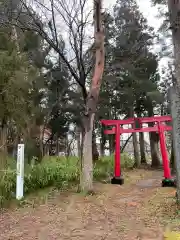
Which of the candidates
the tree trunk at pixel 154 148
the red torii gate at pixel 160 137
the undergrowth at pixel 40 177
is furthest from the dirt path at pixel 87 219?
the tree trunk at pixel 154 148

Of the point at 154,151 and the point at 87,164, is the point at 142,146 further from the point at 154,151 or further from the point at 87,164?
the point at 87,164

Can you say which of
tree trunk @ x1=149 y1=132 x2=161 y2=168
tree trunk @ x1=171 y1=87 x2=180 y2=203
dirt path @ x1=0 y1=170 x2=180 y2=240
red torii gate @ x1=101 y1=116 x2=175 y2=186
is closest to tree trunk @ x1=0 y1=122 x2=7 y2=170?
dirt path @ x1=0 y1=170 x2=180 y2=240

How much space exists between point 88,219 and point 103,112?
10830 millimetres

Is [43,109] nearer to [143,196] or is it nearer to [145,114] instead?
[145,114]

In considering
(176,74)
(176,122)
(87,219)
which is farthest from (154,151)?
(87,219)

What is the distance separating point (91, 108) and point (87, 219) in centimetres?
322

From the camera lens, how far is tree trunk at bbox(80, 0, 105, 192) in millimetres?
7652

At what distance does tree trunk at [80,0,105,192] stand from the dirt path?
467 millimetres

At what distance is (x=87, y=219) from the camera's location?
5.32 m

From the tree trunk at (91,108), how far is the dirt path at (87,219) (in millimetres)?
467

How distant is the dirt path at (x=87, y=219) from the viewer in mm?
4395

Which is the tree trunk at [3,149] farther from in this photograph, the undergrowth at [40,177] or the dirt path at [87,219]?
the dirt path at [87,219]

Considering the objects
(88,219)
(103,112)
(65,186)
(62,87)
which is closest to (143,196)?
(65,186)

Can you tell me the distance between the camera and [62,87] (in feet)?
53.1
